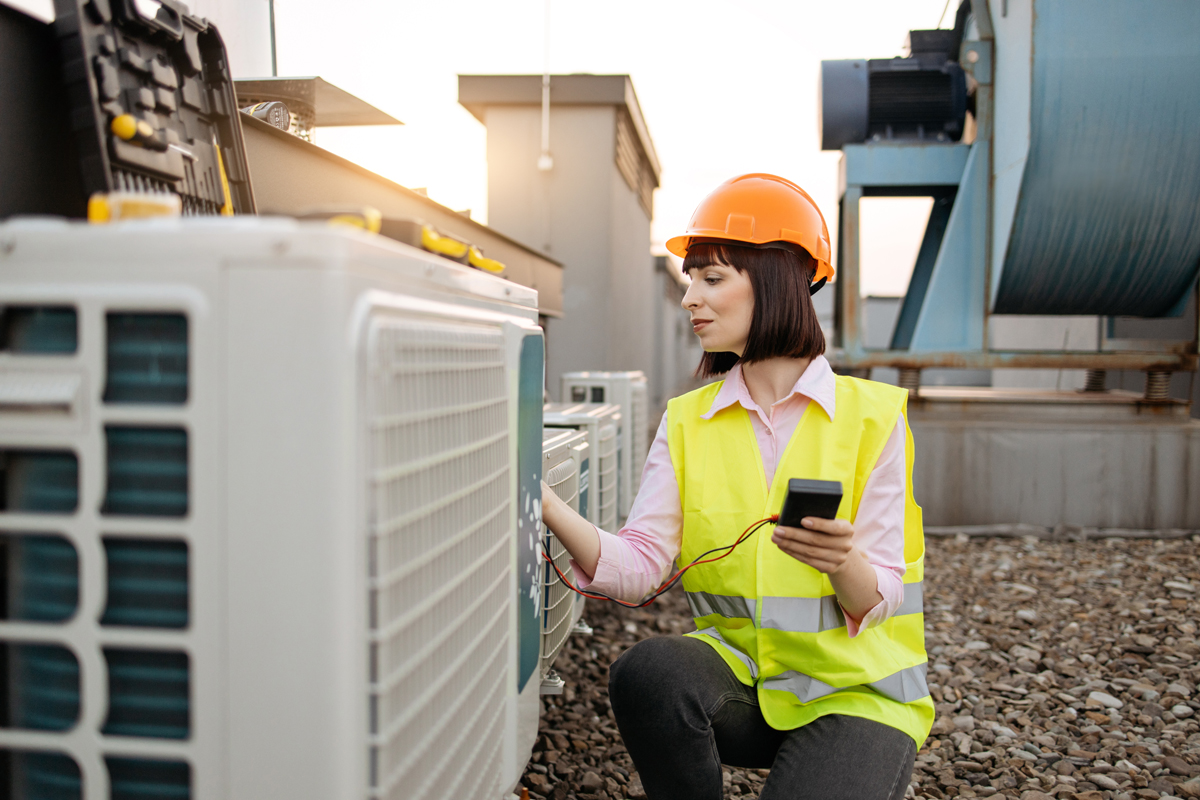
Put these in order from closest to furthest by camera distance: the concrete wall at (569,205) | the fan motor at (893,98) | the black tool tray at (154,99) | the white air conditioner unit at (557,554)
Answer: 1. the black tool tray at (154,99)
2. the white air conditioner unit at (557,554)
3. the fan motor at (893,98)
4. the concrete wall at (569,205)

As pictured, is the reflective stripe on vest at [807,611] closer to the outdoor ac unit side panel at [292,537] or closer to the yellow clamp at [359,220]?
the outdoor ac unit side panel at [292,537]

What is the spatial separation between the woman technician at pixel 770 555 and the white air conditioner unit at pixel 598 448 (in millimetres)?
834

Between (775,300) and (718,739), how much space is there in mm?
861

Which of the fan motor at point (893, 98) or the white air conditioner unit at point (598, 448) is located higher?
the fan motor at point (893, 98)

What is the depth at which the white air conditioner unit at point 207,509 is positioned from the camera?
28.5 inches

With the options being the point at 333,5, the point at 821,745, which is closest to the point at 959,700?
the point at 821,745

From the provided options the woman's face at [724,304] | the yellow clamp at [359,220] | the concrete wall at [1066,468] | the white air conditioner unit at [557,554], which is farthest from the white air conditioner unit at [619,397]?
the yellow clamp at [359,220]

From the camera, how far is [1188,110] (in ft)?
14.6

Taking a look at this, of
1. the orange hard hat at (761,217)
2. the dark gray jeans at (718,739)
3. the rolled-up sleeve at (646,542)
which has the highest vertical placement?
the orange hard hat at (761,217)

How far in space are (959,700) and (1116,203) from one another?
3.49 meters

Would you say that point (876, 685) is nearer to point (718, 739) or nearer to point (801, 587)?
point (801, 587)

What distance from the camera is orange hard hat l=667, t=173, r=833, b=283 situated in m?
1.56

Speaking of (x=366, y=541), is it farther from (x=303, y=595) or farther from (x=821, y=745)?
(x=821, y=745)

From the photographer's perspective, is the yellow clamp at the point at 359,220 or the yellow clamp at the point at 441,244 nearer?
the yellow clamp at the point at 359,220
